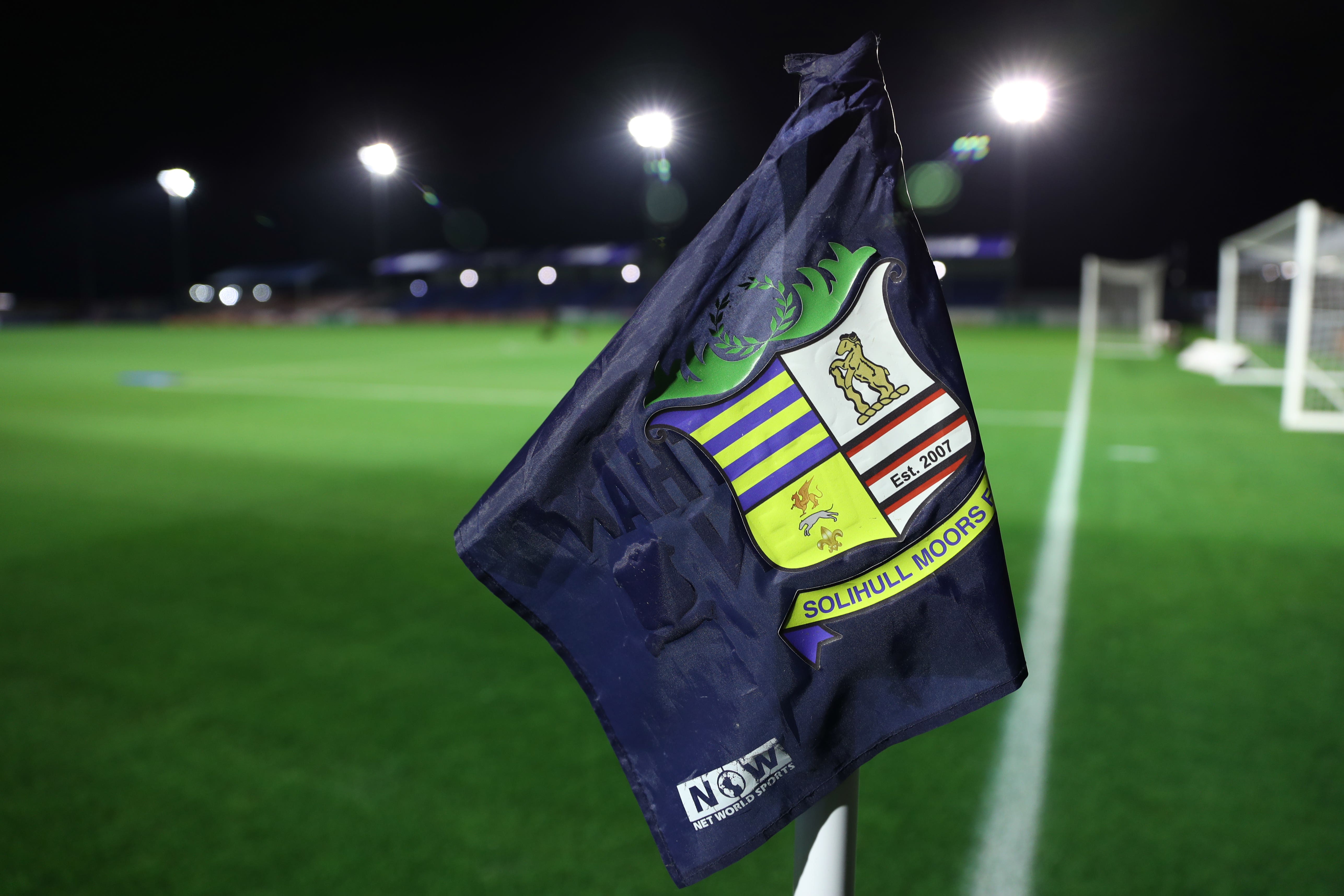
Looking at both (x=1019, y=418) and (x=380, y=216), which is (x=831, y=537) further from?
(x=380, y=216)

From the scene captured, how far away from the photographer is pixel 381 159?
2475mm

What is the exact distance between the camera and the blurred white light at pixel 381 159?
2.31 metres

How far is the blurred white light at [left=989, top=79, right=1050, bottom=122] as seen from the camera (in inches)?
151

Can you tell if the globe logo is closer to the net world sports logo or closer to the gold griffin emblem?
the net world sports logo

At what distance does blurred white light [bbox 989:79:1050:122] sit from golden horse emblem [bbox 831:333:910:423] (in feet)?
8.42

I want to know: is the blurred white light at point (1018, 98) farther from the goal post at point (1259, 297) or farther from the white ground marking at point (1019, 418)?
the goal post at point (1259, 297)

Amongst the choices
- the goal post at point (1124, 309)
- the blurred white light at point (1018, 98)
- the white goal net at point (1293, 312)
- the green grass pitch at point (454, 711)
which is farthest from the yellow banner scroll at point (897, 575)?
the goal post at point (1124, 309)

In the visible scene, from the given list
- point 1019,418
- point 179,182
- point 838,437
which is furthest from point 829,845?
point 1019,418

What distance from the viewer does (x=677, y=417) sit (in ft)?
3.88

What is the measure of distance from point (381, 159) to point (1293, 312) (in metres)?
12.0

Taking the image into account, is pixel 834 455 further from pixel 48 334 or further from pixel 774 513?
pixel 48 334

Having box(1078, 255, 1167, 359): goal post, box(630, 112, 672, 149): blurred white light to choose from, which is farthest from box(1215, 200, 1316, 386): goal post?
box(630, 112, 672, 149): blurred white light

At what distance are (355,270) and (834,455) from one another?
225ft

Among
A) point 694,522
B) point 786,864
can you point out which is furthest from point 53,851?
point 694,522
